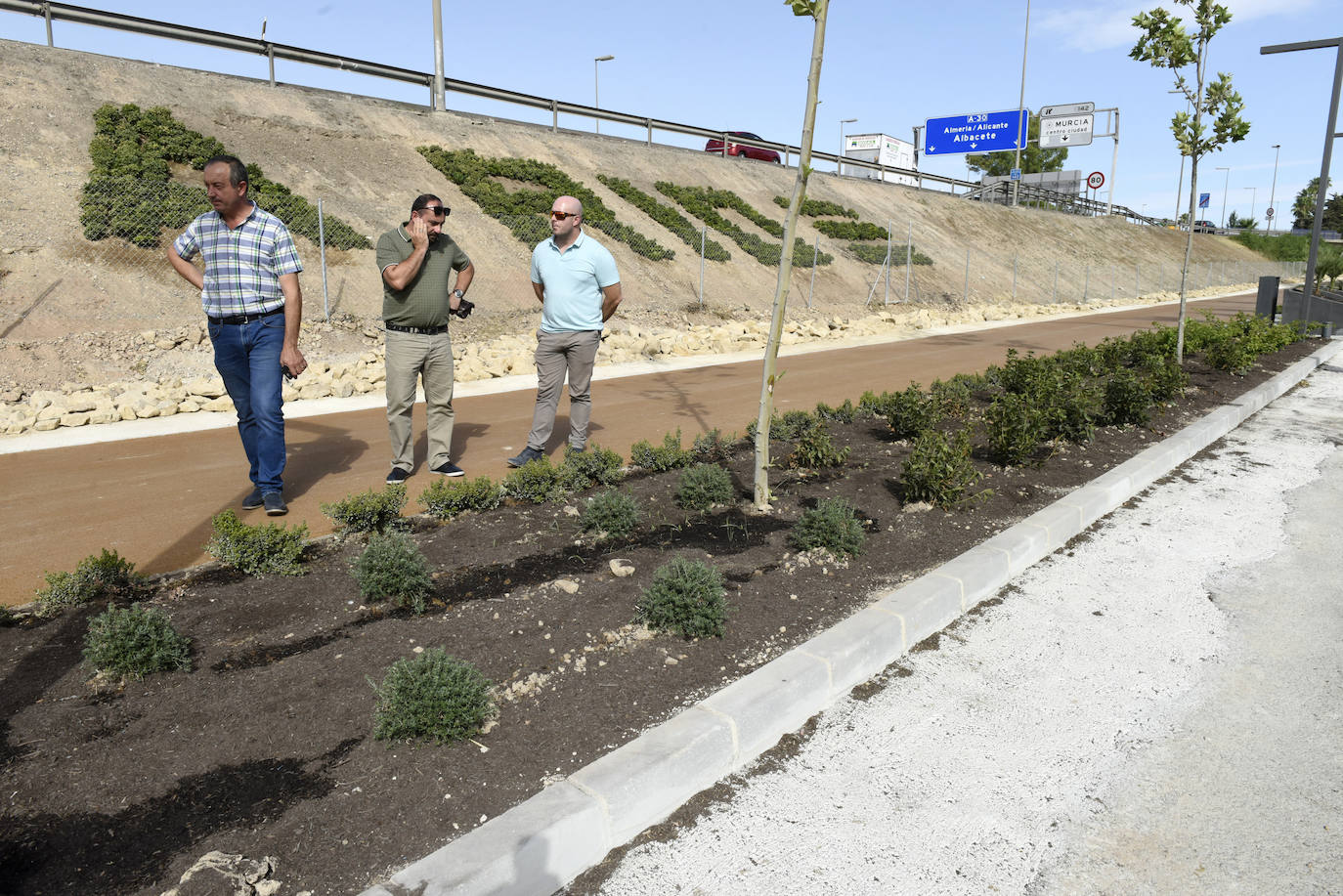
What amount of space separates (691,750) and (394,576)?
171cm

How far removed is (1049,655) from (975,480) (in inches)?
79.1

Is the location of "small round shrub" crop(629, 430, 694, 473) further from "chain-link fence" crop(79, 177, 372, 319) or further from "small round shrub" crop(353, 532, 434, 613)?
"chain-link fence" crop(79, 177, 372, 319)

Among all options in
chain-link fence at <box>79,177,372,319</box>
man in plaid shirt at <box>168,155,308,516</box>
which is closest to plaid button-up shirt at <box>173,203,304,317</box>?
man in plaid shirt at <box>168,155,308,516</box>

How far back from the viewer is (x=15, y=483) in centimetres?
615

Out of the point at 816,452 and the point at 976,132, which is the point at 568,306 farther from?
the point at 976,132

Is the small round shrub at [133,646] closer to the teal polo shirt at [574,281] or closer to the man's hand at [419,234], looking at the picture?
the man's hand at [419,234]

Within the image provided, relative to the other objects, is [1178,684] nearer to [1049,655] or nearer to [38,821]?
[1049,655]

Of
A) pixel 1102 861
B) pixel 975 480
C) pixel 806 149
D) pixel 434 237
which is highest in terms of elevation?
pixel 806 149

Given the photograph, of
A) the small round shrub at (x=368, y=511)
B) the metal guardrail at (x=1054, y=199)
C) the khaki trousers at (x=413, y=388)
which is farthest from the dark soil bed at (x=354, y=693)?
the metal guardrail at (x=1054, y=199)

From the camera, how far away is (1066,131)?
58.3 metres

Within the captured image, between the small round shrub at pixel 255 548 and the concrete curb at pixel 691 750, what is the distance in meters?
2.31

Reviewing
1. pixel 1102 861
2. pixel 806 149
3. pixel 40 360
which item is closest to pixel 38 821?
pixel 1102 861

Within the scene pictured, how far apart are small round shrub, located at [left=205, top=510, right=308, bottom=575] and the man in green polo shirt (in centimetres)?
169


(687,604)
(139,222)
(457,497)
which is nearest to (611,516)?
(457,497)
